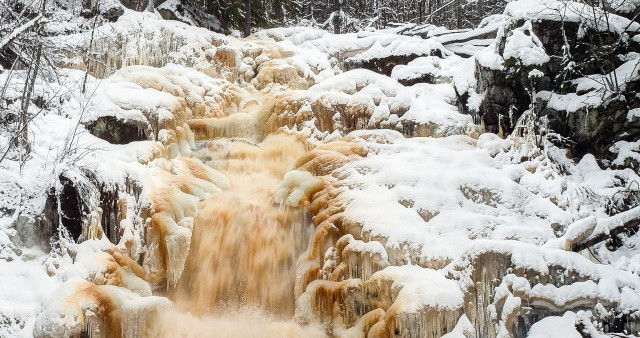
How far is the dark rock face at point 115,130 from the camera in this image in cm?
641

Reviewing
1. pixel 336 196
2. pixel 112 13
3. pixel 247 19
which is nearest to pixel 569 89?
pixel 336 196

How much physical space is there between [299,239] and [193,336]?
5.45 ft

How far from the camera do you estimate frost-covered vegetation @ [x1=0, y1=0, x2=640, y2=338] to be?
13.4 feet

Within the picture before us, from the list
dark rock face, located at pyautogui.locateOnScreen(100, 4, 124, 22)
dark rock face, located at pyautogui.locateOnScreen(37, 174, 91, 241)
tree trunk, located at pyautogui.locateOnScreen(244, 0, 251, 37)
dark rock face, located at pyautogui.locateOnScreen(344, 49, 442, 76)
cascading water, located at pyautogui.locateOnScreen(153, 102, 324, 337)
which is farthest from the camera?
tree trunk, located at pyautogui.locateOnScreen(244, 0, 251, 37)

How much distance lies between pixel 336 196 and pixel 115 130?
129 inches

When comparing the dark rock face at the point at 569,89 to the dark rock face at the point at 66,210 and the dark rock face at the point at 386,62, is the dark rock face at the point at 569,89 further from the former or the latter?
the dark rock face at the point at 66,210

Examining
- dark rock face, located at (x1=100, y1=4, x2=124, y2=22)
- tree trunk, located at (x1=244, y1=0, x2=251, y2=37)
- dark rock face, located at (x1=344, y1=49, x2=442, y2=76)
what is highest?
tree trunk, located at (x1=244, y1=0, x2=251, y2=37)

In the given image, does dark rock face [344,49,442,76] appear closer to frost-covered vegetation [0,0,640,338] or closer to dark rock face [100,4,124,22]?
frost-covered vegetation [0,0,640,338]

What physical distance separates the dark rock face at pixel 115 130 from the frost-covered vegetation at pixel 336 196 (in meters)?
0.02

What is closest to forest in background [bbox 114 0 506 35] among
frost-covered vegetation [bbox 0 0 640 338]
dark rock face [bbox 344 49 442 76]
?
dark rock face [bbox 344 49 442 76]

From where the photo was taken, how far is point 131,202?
211 inches

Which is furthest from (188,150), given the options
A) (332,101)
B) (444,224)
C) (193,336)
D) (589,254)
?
(589,254)

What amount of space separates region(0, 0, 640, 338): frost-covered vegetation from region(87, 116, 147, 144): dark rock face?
0.06 feet

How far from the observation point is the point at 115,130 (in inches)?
258
